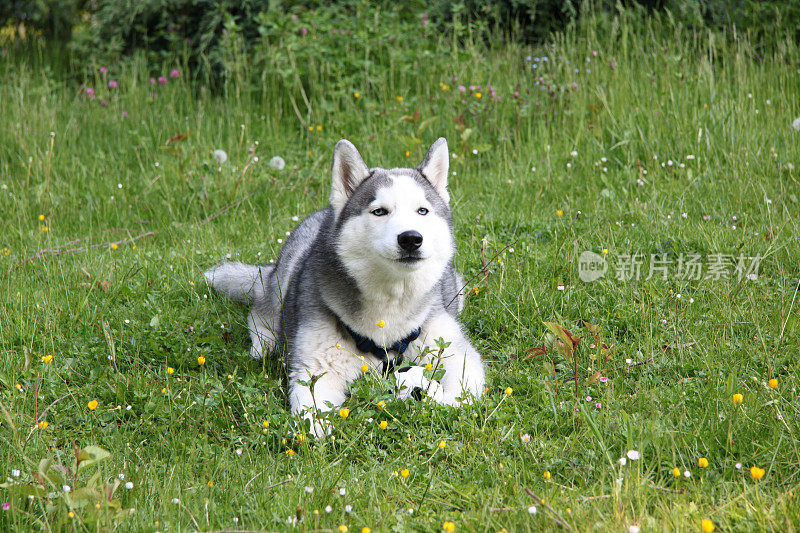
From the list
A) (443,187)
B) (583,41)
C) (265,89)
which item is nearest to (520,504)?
(443,187)

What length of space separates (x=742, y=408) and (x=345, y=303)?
1.85m

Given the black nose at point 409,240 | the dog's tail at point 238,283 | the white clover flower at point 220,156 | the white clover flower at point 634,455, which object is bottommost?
the dog's tail at point 238,283

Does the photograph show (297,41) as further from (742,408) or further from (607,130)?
(742,408)

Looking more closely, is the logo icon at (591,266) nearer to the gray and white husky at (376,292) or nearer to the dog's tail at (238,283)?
the gray and white husky at (376,292)

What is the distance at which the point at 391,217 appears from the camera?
11.1 feet

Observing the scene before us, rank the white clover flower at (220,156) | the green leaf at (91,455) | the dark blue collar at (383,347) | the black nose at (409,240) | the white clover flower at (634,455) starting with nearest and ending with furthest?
1. the green leaf at (91,455)
2. the white clover flower at (634,455)
3. the black nose at (409,240)
4. the dark blue collar at (383,347)
5. the white clover flower at (220,156)

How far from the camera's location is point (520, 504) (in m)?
2.54

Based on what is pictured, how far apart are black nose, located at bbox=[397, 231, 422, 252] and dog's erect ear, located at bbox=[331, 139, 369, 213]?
619mm

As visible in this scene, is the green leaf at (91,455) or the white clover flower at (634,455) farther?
the white clover flower at (634,455)

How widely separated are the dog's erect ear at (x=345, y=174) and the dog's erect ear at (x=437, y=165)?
326 mm

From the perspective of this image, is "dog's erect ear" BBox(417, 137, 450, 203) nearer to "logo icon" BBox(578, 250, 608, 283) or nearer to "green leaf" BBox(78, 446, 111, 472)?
"logo icon" BBox(578, 250, 608, 283)

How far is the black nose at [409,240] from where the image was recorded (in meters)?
3.18

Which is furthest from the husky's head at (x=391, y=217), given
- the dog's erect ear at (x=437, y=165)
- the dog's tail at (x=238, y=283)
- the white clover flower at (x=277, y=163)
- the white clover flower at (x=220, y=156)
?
the white clover flower at (x=220, y=156)

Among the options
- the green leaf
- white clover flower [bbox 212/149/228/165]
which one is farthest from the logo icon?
white clover flower [bbox 212/149/228/165]
